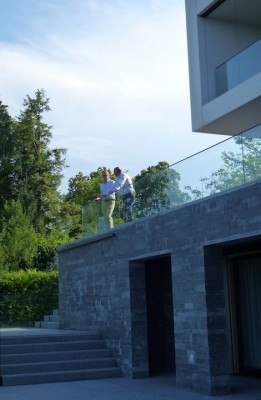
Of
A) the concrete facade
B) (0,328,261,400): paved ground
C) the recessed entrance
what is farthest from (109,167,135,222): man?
(0,328,261,400): paved ground

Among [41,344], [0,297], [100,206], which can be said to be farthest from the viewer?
[0,297]

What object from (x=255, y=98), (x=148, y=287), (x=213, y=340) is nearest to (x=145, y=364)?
(x=148, y=287)

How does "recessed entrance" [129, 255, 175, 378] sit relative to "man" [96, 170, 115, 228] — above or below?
below

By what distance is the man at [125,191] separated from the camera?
47.6ft

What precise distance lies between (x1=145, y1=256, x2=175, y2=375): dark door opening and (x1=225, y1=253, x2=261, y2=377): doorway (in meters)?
1.88

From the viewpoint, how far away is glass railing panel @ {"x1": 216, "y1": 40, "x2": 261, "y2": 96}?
1546cm

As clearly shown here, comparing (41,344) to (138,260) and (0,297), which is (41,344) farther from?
(0,297)

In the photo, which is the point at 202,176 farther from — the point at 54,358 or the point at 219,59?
the point at 219,59

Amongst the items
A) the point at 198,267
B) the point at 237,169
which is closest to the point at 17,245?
Result: the point at 198,267

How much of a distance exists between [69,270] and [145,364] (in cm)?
473

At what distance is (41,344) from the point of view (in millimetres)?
14406

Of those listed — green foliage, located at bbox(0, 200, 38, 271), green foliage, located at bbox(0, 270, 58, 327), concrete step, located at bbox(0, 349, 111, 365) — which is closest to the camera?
concrete step, located at bbox(0, 349, 111, 365)

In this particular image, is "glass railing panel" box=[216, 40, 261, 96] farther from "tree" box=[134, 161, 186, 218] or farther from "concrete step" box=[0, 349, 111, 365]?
"concrete step" box=[0, 349, 111, 365]

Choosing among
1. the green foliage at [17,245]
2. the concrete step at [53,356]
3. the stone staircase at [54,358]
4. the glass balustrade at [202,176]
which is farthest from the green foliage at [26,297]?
the glass balustrade at [202,176]
